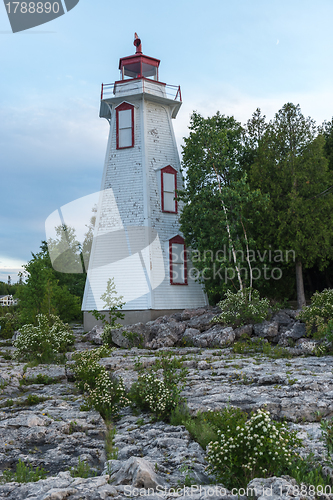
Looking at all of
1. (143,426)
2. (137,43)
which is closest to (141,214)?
(137,43)

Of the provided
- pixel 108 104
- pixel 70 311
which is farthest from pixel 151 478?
pixel 108 104

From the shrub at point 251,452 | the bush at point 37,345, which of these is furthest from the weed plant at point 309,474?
the bush at point 37,345

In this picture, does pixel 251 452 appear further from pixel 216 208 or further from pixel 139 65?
pixel 139 65

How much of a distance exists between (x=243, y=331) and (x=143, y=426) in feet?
31.2

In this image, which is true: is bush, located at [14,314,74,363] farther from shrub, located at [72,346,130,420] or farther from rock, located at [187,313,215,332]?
rock, located at [187,313,215,332]

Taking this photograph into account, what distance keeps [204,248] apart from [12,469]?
1624 cm

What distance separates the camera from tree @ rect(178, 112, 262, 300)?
1967cm

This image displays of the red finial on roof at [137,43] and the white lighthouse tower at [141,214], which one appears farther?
the red finial on roof at [137,43]

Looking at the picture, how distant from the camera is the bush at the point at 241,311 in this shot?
1666 cm

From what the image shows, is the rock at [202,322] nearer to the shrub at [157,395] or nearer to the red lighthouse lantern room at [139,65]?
the shrub at [157,395]

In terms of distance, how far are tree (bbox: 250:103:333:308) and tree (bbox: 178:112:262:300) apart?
1479 mm

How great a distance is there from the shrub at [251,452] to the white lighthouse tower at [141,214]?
621 inches

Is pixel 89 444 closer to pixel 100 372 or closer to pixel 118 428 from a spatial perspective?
pixel 118 428

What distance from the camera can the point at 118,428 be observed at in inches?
285
